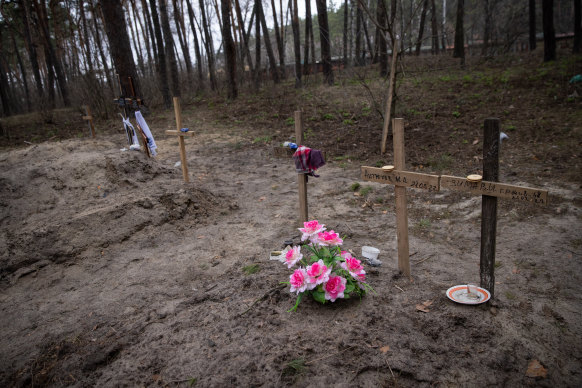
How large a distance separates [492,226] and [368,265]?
126 centimetres

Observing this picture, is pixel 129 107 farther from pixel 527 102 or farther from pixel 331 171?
pixel 527 102

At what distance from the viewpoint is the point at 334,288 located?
277 cm

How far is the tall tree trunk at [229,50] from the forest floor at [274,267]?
246 inches

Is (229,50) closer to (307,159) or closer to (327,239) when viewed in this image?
(307,159)

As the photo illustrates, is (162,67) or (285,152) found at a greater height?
(162,67)

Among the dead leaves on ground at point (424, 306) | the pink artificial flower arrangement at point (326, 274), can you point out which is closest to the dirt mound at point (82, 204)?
the pink artificial flower arrangement at point (326, 274)

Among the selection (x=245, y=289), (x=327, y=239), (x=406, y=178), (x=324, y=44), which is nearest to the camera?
(x=327, y=239)

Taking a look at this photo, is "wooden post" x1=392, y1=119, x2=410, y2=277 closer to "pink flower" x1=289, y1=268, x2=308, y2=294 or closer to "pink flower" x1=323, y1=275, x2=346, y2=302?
"pink flower" x1=323, y1=275, x2=346, y2=302

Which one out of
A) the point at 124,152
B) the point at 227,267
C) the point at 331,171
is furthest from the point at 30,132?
the point at 227,267

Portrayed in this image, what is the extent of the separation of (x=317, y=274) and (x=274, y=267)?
3.43 ft

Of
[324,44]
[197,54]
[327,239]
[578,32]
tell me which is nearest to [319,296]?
[327,239]

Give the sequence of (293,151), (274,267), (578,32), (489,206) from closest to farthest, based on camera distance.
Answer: (489,206) < (274,267) < (293,151) < (578,32)

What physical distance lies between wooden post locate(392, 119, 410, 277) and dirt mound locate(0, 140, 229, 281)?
123 inches

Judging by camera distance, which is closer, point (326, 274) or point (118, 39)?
point (326, 274)
